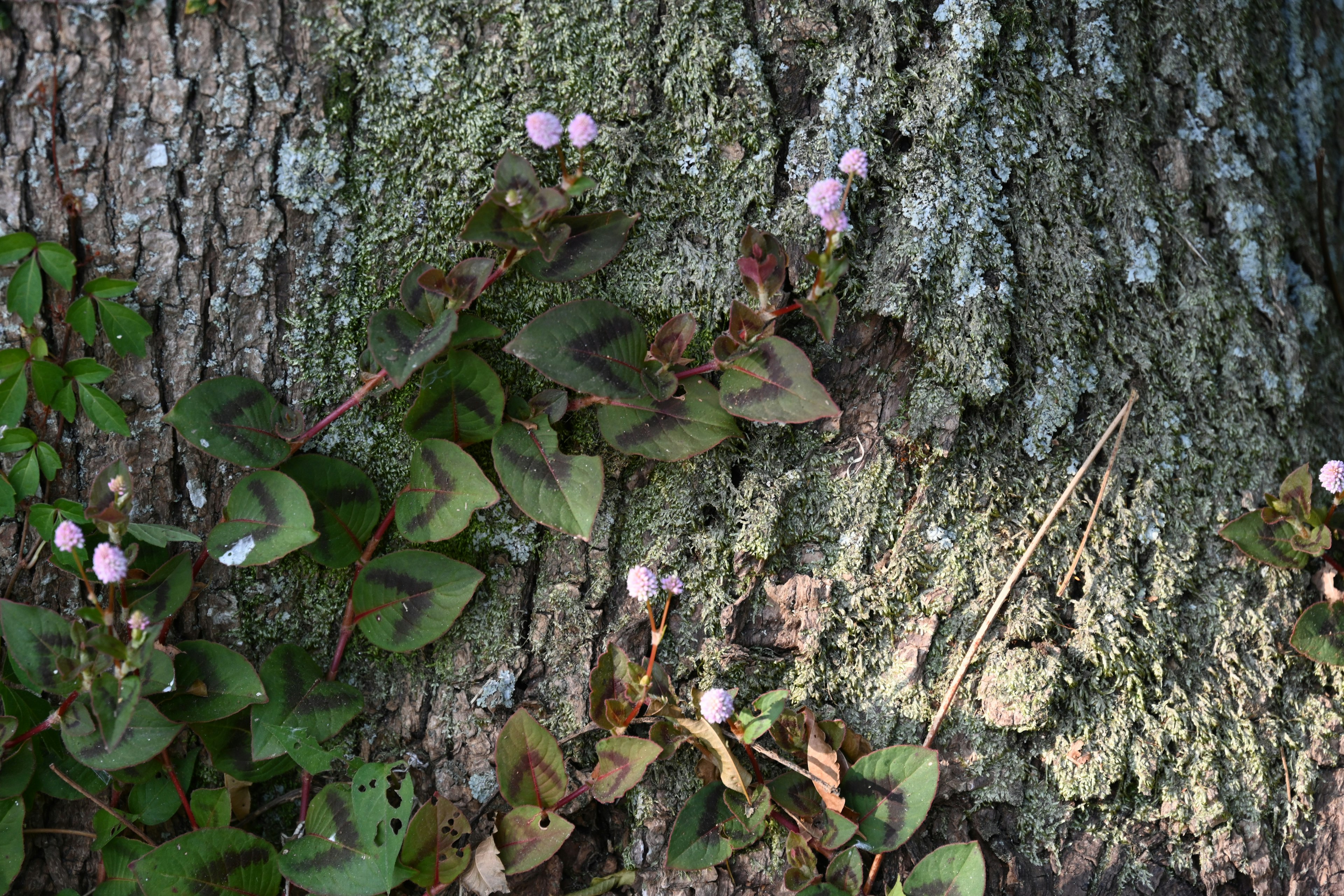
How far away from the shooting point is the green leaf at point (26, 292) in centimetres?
148

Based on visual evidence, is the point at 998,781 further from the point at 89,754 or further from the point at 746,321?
the point at 89,754

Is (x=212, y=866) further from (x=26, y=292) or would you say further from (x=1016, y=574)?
(x=1016, y=574)

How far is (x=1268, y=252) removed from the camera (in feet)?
6.25

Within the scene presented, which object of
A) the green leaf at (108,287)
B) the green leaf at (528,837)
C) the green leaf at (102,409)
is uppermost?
the green leaf at (108,287)

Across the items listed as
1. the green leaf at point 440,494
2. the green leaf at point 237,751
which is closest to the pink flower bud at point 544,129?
the green leaf at point 440,494

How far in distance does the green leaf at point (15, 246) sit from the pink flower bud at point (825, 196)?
1.36 meters

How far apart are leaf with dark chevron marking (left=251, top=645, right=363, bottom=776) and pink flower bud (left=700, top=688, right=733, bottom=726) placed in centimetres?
55

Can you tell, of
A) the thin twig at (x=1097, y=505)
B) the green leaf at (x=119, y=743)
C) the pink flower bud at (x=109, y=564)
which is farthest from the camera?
the thin twig at (x=1097, y=505)

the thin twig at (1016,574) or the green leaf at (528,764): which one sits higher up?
the thin twig at (1016,574)

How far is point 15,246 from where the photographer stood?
4.83ft

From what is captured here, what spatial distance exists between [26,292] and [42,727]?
2.47 ft

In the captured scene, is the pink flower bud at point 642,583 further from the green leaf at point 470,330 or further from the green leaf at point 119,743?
the green leaf at point 119,743

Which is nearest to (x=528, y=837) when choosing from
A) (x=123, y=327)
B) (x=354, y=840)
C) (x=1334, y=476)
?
(x=354, y=840)

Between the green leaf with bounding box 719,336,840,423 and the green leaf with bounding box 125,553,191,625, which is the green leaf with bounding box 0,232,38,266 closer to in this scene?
the green leaf with bounding box 125,553,191,625
